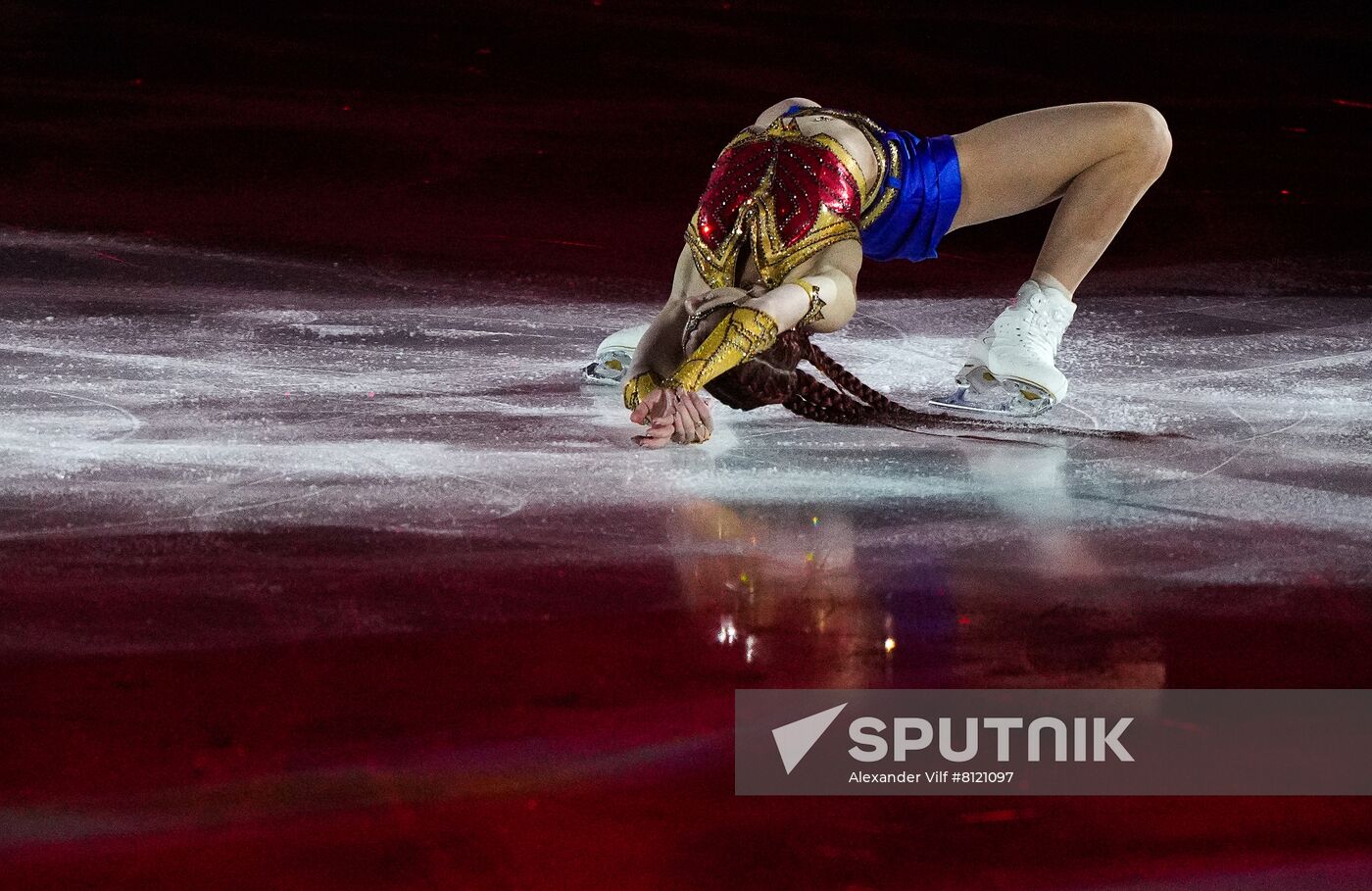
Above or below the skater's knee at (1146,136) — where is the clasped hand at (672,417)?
below

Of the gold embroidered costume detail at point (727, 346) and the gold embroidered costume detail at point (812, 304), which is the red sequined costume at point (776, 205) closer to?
the gold embroidered costume detail at point (812, 304)

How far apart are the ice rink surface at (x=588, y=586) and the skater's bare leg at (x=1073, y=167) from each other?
348mm

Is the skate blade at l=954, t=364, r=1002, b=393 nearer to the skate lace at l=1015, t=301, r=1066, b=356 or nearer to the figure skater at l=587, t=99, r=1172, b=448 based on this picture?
the figure skater at l=587, t=99, r=1172, b=448

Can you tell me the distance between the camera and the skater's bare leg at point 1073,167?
12.0 ft

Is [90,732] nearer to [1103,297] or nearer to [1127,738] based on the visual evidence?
[1127,738]

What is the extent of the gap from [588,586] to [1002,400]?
4.78ft

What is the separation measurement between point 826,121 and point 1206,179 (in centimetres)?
335

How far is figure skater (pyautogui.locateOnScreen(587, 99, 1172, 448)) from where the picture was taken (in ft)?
10.4

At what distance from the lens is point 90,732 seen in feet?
6.51

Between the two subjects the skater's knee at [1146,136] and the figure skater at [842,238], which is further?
the skater's knee at [1146,136]

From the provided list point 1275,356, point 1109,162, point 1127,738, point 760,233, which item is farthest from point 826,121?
point 1127,738

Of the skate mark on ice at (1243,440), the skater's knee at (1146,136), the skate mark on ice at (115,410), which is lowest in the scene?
the skate mark on ice at (1243,440)

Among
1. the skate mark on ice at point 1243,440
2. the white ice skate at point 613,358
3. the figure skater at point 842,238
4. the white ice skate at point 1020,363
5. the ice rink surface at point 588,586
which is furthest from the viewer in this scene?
the white ice skate at point 613,358

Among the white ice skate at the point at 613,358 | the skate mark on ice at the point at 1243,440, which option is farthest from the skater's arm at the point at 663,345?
the skate mark on ice at the point at 1243,440
